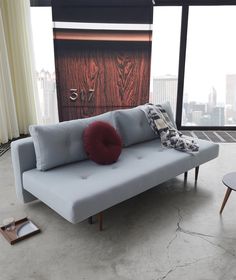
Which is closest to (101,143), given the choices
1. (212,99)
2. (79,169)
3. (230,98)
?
(79,169)

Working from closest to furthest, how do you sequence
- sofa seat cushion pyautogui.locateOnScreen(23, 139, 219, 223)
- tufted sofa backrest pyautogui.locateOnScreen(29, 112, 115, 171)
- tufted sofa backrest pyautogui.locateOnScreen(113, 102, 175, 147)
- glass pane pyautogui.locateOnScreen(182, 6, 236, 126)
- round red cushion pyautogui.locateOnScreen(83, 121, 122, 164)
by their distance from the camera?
sofa seat cushion pyautogui.locateOnScreen(23, 139, 219, 223)
tufted sofa backrest pyautogui.locateOnScreen(29, 112, 115, 171)
round red cushion pyautogui.locateOnScreen(83, 121, 122, 164)
tufted sofa backrest pyautogui.locateOnScreen(113, 102, 175, 147)
glass pane pyautogui.locateOnScreen(182, 6, 236, 126)

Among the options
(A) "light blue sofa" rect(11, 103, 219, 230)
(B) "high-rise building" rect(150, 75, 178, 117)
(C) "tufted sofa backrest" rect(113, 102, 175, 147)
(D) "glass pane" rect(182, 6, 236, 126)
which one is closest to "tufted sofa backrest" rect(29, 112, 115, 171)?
(A) "light blue sofa" rect(11, 103, 219, 230)

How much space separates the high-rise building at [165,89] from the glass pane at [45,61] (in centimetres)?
164

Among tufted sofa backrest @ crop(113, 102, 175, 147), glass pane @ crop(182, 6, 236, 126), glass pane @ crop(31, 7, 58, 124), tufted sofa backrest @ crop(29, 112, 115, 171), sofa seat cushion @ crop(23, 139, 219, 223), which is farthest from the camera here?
glass pane @ crop(182, 6, 236, 126)

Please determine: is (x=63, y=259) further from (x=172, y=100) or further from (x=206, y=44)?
(x=206, y=44)

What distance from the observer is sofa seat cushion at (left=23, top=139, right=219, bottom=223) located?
1.69m

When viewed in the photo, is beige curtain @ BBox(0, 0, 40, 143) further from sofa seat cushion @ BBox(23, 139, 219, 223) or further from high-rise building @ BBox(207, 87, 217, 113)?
high-rise building @ BBox(207, 87, 217, 113)

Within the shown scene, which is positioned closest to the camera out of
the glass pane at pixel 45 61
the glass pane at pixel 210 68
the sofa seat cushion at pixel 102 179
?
the sofa seat cushion at pixel 102 179

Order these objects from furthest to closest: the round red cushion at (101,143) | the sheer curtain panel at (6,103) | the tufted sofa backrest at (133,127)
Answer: the sheer curtain panel at (6,103), the tufted sofa backrest at (133,127), the round red cushion at (101,143)

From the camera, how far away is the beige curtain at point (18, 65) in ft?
12.3

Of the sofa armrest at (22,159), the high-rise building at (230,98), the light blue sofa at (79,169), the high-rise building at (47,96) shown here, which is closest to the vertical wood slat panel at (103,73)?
the high-rise building at (47,96)

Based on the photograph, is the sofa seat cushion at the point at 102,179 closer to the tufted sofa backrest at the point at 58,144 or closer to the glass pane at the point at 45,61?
the tufted sofa backrest at the point at 58,144

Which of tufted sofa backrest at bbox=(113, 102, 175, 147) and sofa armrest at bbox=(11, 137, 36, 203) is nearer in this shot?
sofa armrest at bbox=(11, 137, 36, 203)

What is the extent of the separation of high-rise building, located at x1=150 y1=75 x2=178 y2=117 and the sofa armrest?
8.98ft
